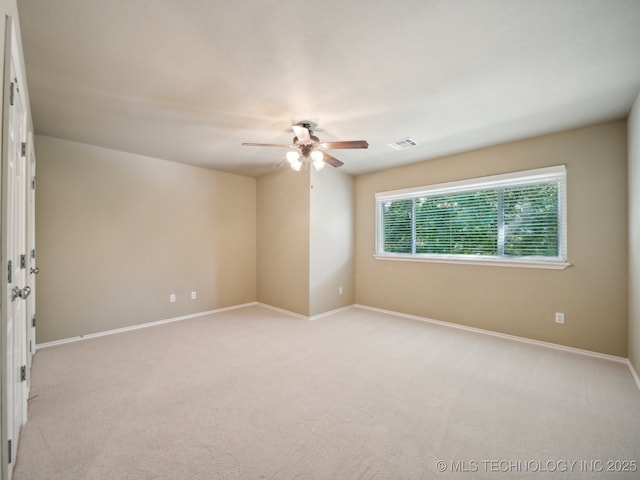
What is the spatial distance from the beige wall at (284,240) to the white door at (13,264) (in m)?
3.12

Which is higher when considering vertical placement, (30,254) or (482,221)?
(482,221)

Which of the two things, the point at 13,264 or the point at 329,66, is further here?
the point at 329,66

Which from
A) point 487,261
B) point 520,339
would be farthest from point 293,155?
point 520,339

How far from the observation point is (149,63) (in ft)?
6.47

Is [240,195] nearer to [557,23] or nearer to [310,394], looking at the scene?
[310,394]

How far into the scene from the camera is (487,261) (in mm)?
3713

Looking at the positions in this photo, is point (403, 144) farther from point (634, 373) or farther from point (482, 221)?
point (634, 373)

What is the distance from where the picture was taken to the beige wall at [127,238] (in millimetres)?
3379

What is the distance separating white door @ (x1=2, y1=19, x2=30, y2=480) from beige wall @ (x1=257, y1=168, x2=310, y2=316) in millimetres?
3121

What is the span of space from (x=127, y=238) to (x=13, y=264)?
2.50 metres

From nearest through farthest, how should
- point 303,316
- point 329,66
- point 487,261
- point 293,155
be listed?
point 329,66, point 293,155, point 487,261, point 303,316

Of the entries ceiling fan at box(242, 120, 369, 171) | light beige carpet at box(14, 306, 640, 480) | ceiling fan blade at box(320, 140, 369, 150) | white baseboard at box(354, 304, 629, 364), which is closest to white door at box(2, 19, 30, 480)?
light beige carpet at box(14, 306, 640, 480)

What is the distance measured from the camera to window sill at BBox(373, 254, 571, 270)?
3250 millimetres

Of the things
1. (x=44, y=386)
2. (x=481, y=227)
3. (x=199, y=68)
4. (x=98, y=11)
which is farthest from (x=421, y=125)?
(x=44, y=386)
